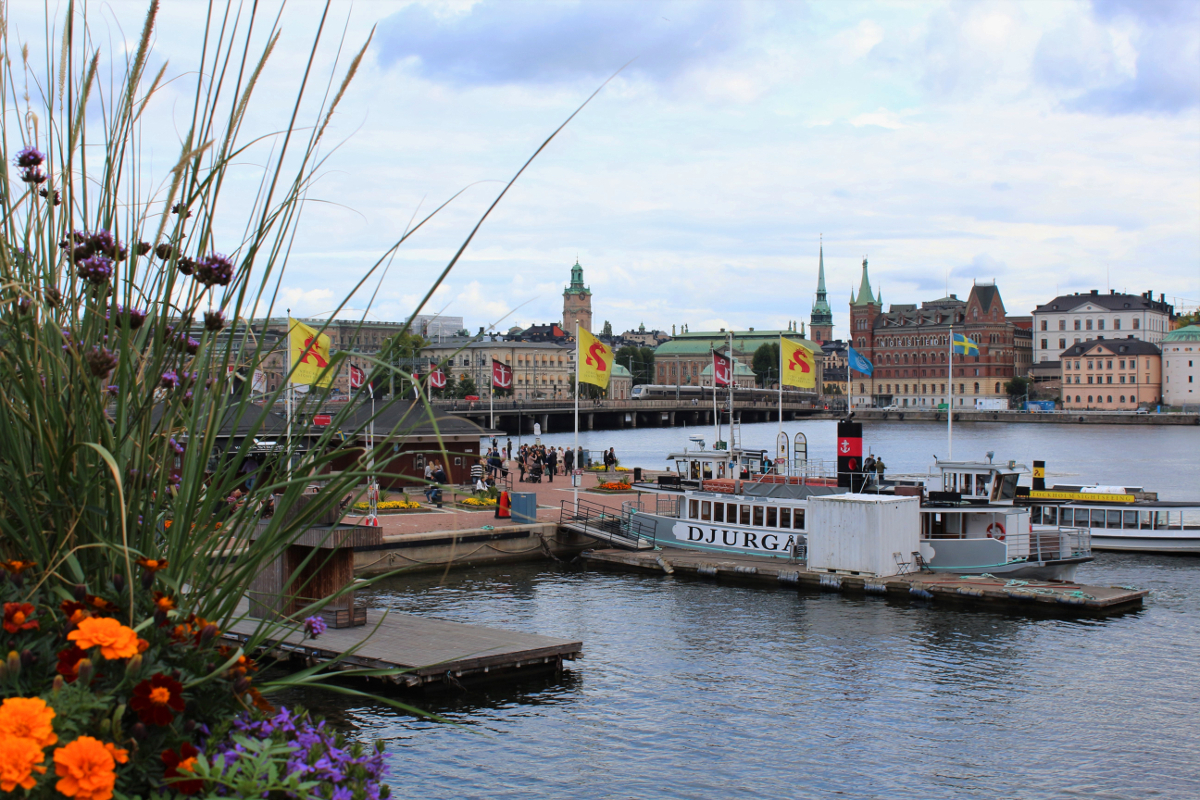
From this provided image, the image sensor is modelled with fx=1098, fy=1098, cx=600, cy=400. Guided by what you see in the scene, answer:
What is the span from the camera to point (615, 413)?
16312cm

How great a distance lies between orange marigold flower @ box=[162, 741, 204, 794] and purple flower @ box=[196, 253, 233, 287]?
1829 millimetres

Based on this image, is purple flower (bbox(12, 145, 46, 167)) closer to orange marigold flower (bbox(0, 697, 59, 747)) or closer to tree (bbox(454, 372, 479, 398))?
orange marigold flower (bbox(0, 697, 59, 747))

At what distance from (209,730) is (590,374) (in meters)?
32.3

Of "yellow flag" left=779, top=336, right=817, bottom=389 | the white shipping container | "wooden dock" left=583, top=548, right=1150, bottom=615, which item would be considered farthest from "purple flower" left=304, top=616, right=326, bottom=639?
"yellow flag" left=779, top=336, right=817, bottom=389

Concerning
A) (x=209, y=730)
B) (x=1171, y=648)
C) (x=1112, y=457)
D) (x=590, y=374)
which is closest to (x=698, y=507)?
(x=590, y=374)

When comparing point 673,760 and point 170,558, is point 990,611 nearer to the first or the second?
point 673,760

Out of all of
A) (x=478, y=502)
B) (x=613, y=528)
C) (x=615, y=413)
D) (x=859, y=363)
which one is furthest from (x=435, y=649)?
(x=615, y=413)

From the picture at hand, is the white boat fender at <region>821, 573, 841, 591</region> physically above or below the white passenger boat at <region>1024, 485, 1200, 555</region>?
below

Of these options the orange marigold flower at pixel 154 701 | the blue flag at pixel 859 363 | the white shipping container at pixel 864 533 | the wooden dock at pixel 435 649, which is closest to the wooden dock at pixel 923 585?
the white shipping container at pixel 864 533

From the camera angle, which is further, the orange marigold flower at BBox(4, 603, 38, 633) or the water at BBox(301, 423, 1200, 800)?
the water at BBox(301, 423, 1200, 800)

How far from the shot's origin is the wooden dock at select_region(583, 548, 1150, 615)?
2755 centimetres

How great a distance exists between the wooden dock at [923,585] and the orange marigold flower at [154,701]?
86.8 ft

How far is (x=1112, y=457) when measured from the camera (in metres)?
93.4

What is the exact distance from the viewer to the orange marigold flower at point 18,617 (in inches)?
160
